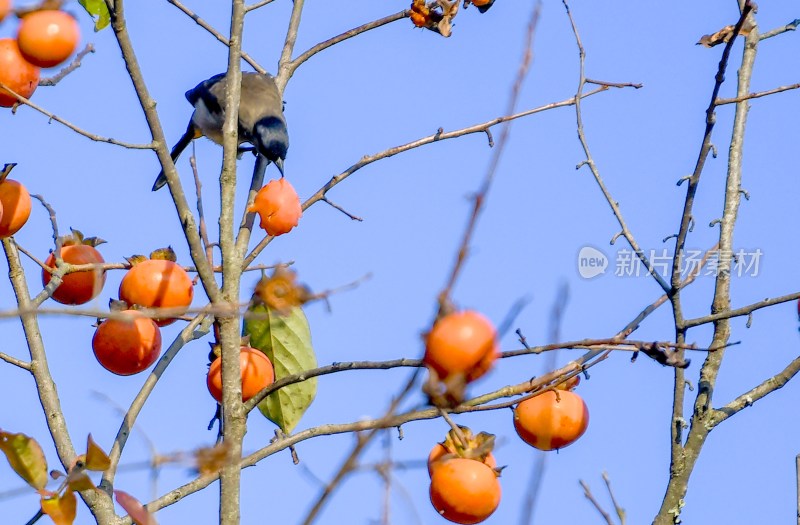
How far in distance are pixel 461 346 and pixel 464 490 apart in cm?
87

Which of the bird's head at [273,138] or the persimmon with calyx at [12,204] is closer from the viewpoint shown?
the persimmon with calyx at [12,204]

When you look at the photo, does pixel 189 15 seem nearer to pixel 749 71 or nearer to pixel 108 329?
pixel 108 329

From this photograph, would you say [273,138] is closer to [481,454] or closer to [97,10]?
[97,10]

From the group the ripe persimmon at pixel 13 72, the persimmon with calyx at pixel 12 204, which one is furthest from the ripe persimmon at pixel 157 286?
the ripe persimmon at pixel 13 72

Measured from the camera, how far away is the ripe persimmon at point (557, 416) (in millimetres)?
2303

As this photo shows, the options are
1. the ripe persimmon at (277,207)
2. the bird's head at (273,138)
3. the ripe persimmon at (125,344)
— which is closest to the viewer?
the ripe persimmon at (125,344)

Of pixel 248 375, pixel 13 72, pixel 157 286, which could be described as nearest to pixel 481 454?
pixel 248 375

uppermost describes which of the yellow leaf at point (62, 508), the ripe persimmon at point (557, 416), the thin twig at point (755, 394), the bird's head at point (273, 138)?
the bird's head at point (273, 138)

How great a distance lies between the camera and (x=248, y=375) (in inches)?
108

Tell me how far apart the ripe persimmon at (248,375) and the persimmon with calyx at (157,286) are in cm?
21

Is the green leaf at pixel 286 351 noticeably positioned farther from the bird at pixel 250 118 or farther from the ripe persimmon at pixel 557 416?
the bird at pixel 250 118

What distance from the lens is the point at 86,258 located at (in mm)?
2904

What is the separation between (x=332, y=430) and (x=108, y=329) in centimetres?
76

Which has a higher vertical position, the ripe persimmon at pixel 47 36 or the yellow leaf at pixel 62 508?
the ripe persimmon at pixel 47 36
